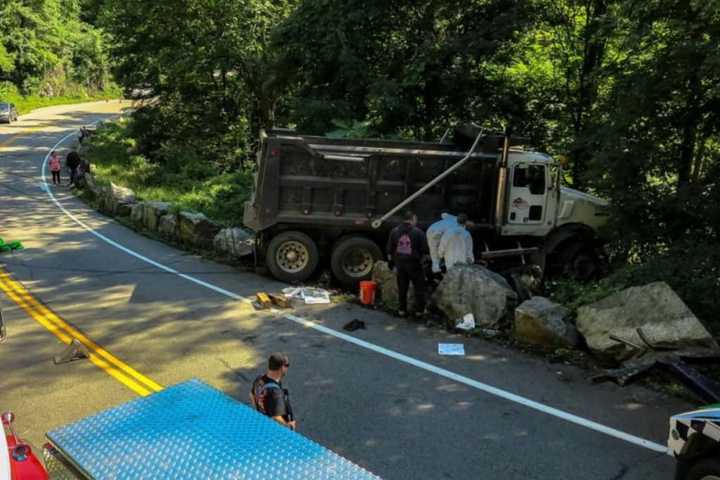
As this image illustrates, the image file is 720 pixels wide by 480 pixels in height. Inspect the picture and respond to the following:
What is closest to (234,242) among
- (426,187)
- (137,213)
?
(426,187)

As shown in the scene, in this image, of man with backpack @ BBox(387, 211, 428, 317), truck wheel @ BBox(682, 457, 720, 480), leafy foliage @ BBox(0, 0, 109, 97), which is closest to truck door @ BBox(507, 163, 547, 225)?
man with backpack @ BBox(387, 211, 428, 317)

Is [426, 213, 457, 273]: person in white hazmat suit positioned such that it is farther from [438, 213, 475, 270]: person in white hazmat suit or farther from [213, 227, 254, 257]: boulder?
[213, 227, 254, 257]: boulder

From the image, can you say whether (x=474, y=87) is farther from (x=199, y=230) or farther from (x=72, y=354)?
(x=72, y=354)

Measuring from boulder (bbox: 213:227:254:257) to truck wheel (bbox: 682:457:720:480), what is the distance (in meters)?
11.0

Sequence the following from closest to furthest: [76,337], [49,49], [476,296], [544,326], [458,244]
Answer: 1. [544,326]
2. [76,337]
3. [476,296]
4. [458,244]
5. [49,49]

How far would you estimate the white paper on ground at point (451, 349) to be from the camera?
30.1 ft

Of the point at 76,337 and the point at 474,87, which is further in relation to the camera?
the point at 474,87

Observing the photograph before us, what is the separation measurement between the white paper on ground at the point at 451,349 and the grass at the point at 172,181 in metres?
9.60

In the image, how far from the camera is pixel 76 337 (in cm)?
956

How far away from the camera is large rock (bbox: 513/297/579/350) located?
9180mm

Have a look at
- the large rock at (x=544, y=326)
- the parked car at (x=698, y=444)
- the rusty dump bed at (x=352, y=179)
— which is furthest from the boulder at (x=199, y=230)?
the parked car at (x=698, y=444)

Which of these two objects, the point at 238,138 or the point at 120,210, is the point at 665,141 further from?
the point at 238,138

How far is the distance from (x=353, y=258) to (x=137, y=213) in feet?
30.0

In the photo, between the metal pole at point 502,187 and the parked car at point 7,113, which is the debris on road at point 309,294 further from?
the parked car at point 7,113
